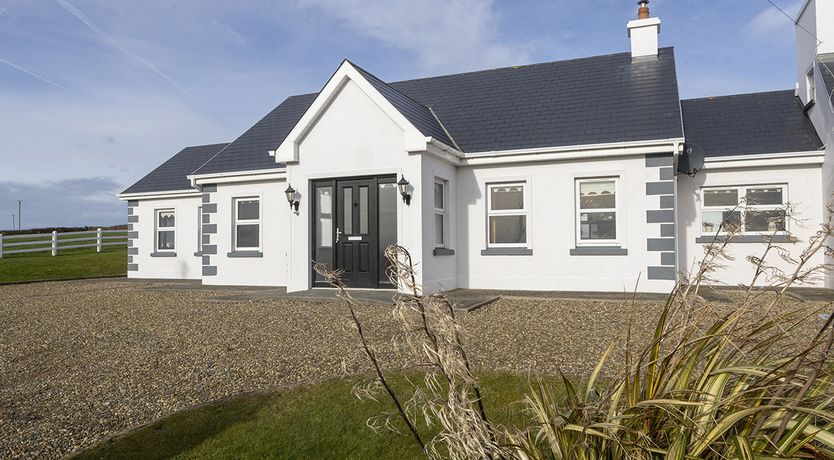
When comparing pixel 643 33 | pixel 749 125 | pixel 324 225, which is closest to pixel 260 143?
pixel 324 225

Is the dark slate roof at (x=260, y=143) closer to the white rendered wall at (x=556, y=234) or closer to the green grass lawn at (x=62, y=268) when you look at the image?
the white rendered wall at (x=556, y=234)

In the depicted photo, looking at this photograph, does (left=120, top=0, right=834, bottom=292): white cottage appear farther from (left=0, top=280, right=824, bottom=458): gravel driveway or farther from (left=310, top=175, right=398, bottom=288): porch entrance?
(left=0, top=280, right=824, bottom=458): gravel driveway

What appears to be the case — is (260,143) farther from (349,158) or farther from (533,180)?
(533,180)

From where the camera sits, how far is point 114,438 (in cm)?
369

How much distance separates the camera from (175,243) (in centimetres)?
1736

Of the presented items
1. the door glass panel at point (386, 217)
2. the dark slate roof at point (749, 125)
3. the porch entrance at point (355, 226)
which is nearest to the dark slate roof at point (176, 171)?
the porch entrance at point (355, 226)

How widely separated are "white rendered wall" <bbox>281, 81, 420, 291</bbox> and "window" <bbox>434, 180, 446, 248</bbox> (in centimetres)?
104

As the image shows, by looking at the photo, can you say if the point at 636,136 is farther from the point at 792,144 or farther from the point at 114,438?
the point at 114,438

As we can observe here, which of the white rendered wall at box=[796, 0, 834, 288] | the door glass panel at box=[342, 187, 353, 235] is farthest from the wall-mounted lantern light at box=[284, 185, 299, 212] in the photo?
the white rendered wall at box=[796, 0, 834, 288]

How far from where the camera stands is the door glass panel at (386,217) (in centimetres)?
1130

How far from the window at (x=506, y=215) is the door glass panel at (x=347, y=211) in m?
3.30

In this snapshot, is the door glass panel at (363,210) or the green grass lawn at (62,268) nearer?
the door glass panel at (363,210)

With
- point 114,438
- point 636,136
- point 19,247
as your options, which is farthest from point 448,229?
point 19,247

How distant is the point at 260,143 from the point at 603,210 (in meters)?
9.85
